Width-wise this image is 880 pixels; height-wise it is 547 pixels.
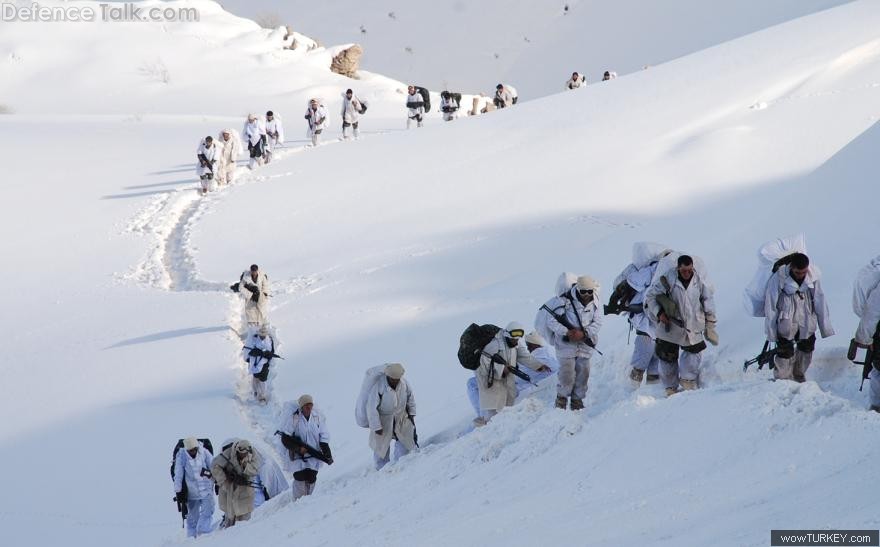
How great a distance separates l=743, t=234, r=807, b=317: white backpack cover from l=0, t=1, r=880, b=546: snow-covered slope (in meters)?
0.63

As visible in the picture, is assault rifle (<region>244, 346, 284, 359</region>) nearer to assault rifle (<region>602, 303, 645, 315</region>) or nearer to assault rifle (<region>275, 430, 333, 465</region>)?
assault rifle (<region>275, 430, 333, 465</region>)

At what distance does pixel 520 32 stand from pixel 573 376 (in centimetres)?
4739

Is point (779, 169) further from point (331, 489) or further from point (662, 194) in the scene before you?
point (331, 489)

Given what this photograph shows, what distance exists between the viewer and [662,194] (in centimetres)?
1741

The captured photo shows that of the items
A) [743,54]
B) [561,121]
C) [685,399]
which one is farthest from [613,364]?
[743,54]

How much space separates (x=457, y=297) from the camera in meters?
15.1

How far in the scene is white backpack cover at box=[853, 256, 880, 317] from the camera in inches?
305

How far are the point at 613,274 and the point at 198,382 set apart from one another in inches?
186

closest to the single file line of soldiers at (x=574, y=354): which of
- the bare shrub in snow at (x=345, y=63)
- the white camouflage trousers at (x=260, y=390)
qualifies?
the white camouflage trousers at (x=260, y=390)

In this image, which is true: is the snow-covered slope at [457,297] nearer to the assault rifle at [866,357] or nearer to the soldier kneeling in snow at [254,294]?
the assault rifle at [866,357]

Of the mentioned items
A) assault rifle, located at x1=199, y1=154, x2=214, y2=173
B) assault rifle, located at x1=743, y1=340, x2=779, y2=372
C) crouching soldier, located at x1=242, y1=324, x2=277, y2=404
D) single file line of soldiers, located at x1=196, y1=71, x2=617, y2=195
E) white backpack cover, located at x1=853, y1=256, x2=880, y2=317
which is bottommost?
crouching soldier, located at x1=242, y1=324, x2=277, y2=404

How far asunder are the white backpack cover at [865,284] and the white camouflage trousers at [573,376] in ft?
7.17

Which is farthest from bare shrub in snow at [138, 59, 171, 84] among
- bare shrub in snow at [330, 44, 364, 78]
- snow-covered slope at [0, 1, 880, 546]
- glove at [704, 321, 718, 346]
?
glove at [704, 321, 718, 346]

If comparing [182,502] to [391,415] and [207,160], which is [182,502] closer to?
[391,415]
